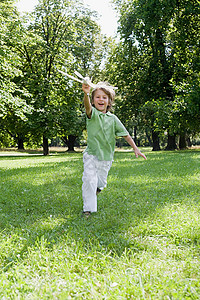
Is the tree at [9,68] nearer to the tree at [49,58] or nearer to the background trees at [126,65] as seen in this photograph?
the background trees at [126,65]

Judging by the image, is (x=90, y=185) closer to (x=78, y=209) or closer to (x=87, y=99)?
(x=78, y=209)

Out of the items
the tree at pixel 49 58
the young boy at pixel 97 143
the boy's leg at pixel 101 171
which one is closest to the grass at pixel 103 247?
the young boy at pixel 97 143

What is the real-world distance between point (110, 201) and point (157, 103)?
644 inches

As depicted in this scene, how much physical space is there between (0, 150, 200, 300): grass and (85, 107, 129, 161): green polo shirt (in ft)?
3.45

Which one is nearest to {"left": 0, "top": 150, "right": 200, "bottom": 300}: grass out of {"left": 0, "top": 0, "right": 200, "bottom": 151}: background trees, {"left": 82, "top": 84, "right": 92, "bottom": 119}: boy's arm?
{"left": 82, "top": 84, "right": 92, "bottom": 119}: boy's arm

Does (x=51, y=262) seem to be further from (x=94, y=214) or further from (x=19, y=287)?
(x=94, y=214)

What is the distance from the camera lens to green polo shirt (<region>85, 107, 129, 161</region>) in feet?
14.5

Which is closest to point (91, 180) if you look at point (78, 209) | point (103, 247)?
point (78, 209)

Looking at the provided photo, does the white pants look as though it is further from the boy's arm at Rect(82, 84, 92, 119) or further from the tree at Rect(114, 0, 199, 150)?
the tree at Rect(114, 0, 199, 150)

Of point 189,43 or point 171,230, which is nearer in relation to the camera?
point 171,230

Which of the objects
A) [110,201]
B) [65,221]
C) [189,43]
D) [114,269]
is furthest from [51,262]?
[189,43]

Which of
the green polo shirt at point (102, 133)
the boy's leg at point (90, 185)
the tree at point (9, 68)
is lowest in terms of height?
the boy's leg at point (90, 185)

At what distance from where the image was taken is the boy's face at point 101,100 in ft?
14.7

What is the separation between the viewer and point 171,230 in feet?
11.2
